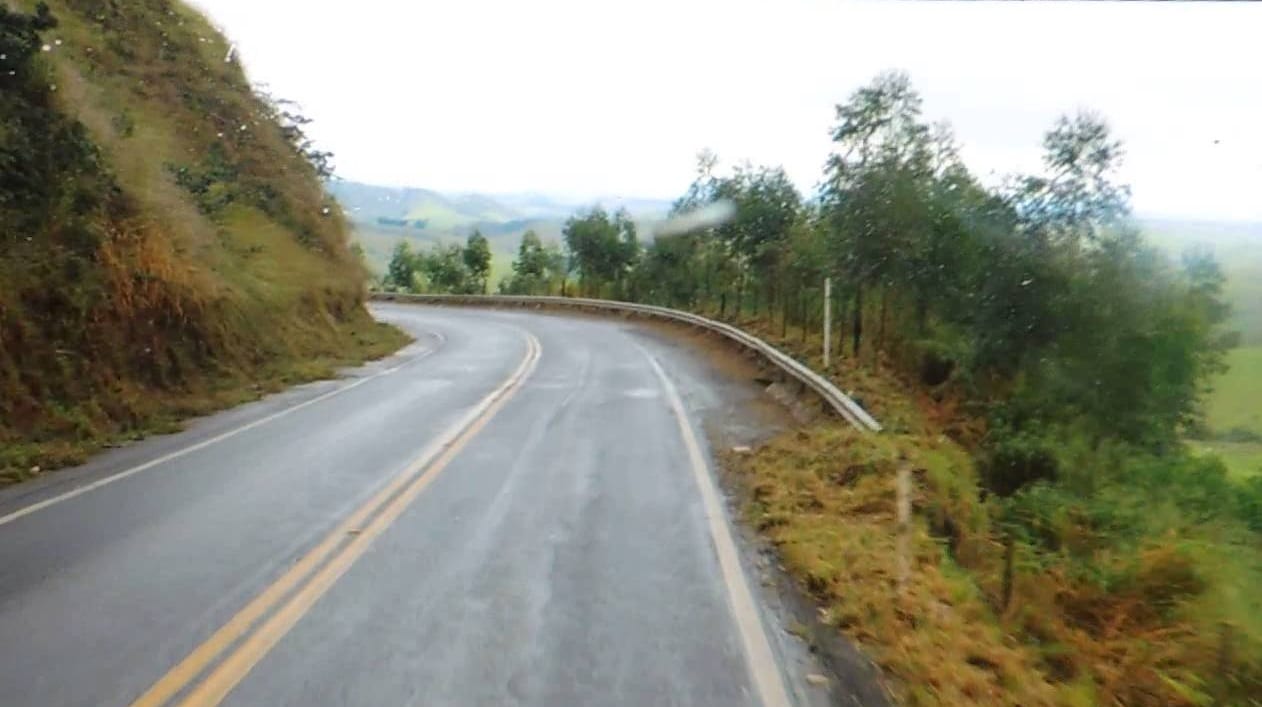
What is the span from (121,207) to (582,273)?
110ft

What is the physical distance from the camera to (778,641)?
5992 mm

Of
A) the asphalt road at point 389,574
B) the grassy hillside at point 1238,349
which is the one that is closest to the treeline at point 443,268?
the grassy hillside at point 1238,349

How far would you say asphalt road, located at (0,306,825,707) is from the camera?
529cm

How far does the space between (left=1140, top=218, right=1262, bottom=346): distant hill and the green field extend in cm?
Answer: 85

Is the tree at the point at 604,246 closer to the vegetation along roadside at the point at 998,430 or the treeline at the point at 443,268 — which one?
the vegetation along roadside at the point at 998,430

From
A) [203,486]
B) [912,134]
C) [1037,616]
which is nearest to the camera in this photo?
[1037,616]

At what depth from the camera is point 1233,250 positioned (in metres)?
19.0

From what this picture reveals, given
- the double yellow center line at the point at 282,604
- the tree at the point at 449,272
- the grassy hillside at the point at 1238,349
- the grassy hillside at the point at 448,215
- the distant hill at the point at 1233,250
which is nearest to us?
the double yellow center line at the point at 282,604

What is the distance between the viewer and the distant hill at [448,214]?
49000mm

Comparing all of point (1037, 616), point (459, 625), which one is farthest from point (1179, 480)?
point (459, 625)

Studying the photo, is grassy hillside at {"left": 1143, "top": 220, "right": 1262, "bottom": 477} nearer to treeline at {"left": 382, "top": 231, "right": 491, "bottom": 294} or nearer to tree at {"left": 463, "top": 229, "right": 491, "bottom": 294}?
tree at {"left": 463, "top": 229, "right": 491, "bottom": 294}

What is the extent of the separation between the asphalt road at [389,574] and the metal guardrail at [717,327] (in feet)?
6.07

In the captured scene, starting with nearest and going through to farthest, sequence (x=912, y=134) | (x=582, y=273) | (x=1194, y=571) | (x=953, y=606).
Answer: (x=953, y=606) → (x=1194, y=571) → (x=912, y=134) → (x=582, y=273)

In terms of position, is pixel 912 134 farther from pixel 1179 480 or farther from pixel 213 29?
pixel 213 29
